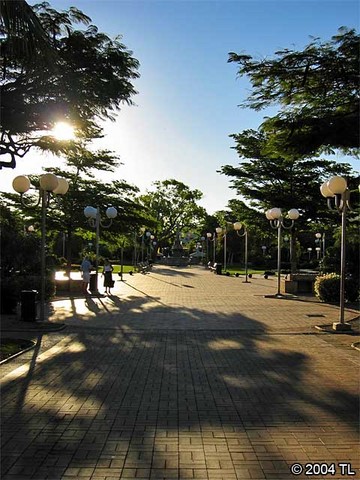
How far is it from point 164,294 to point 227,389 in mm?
14286

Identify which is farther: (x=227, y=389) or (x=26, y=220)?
(x=26, y=220)

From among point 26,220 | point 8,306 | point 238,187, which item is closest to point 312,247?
point 238,187

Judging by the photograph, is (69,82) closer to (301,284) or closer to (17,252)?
(17,252)

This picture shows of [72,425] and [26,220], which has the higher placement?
[26,220]

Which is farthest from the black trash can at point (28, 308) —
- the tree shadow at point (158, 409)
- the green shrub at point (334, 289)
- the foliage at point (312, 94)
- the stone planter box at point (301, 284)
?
the stone planter box at point (301, 284)

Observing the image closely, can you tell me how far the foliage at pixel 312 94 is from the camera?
7660mm

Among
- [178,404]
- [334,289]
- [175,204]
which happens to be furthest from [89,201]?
[175,204]

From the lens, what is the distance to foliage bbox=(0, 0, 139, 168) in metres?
11.3

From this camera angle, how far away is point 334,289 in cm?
1688

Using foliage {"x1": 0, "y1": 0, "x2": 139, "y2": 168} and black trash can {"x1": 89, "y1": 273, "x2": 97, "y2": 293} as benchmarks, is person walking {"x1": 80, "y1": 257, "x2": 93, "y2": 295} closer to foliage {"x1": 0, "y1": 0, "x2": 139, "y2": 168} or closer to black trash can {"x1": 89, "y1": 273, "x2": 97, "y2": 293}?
black trash can {"x1": 89, "y1": 273, "x2": 97, "y2": 293}

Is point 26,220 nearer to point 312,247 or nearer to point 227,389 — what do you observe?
point 227,389

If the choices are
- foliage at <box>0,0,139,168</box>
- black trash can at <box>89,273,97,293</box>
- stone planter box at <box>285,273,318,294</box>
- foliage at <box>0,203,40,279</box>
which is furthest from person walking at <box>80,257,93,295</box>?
stone planter box at <box>285,273,318,294</box>

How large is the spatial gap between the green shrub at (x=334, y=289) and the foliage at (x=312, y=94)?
8852 millimetres

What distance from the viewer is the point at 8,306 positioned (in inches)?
514
